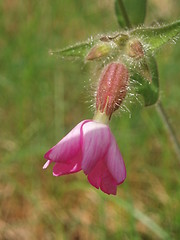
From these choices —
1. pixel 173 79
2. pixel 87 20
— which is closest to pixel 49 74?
pixel 87 20

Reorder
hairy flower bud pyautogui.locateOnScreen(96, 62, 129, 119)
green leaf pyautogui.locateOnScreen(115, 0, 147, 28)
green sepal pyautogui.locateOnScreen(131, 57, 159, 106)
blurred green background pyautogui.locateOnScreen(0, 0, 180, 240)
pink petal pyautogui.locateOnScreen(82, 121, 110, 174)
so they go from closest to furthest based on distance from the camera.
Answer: pink petal pyautogui.locateOnScreen(82, 121, 110, 174)
hairy flower bud pyautogui.locateOnScreen(96, 62, 129, 119)
green sepal pyautogui.locateOnScreen(131, 57, 159, 106)
green leaf pyautogui.locateOnScreen(115, 0, 147, 28)
blurred green background pyautogui.locateOnScreen(0, 0, 180, 240)

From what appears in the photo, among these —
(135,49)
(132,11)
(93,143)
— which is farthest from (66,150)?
(132,11)

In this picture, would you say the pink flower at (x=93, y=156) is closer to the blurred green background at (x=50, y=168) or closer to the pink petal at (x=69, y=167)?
the pink petal at (x=69, y=167)

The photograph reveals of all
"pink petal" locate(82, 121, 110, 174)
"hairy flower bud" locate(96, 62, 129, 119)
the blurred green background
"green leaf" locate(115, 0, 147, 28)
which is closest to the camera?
"pink petal" locate(82, 121, 110, 174)

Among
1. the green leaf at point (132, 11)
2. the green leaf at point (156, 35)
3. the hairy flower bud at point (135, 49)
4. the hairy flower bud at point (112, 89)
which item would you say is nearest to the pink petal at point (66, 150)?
the hairy flower bud at point (112, 89)

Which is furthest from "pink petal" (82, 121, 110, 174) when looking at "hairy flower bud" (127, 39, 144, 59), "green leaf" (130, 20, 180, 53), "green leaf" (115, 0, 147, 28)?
"green leaf" (115, 0, 147, 28)

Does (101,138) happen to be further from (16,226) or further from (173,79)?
(173,79)

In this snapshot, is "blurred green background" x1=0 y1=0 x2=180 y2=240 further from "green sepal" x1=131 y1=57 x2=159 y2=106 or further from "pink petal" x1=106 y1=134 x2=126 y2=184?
"pink petal" x1=106 y1=134 x2=126 y2=184
